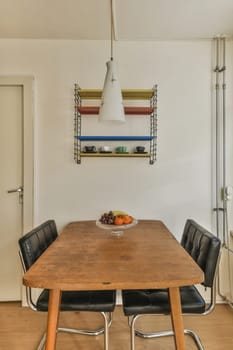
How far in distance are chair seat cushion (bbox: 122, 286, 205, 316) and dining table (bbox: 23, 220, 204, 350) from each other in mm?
209

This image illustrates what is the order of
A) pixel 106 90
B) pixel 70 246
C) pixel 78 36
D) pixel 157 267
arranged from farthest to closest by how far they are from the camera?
pixel 78 36 < pixel 106 90 < pixel 70 246 < pixel 157 267

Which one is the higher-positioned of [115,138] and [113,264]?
[115,138]

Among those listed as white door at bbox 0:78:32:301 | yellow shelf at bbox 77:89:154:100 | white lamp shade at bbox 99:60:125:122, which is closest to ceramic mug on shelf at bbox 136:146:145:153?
yellow shelf at bbox 77:89:154:100

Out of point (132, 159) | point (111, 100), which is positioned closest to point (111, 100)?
point (111, 100)

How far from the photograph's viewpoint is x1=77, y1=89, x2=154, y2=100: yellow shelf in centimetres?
238

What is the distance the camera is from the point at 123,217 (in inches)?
77.9

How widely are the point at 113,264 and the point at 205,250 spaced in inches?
25.5

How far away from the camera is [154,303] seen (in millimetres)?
1597

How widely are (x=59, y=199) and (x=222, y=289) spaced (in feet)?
5.79

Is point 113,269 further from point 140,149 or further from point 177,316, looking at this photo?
point 140,149

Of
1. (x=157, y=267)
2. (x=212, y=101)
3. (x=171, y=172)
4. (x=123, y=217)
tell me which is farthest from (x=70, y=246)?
(x=212, y=101)

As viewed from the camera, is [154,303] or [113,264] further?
[154,303]

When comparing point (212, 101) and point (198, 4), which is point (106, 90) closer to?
point (198, 4)

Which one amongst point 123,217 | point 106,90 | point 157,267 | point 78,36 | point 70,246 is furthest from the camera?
point 78,36
